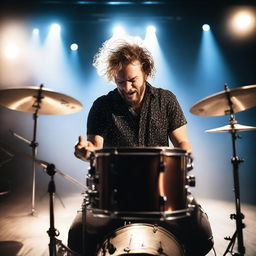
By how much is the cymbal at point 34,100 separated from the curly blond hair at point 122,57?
59 centimetres

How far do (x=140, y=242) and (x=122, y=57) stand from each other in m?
1.50

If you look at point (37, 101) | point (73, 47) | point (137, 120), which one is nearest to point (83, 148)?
point (37, 101)

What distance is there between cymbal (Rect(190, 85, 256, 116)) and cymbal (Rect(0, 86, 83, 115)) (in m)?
0.81

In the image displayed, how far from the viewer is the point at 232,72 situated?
5.63 metres

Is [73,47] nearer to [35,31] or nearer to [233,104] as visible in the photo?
[35,31]

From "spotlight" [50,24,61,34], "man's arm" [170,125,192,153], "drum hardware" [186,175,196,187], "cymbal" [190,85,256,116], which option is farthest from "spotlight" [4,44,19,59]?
"drum hardware" [186,175,196,187]

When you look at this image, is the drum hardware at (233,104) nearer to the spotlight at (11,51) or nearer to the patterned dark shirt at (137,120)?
Result: the patterned dark shirt at (137,120)

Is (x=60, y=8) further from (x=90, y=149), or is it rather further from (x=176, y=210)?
(x=176, y=210)

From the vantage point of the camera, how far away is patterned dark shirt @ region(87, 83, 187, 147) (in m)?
2.24

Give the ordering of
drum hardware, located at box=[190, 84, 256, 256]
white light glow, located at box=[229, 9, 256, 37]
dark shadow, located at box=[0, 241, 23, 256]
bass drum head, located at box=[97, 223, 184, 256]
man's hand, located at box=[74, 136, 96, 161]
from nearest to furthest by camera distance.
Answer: bass drum head, located at box=[97, 223, 184, 256], man's hand, located at box=[74, 136, 96, 161], drum hardware, located at box=[190, 84, 256, 256], dark shadow, located at box=[0, 241, 23, 256], white light glow, located at box=[229, 9, 256, 37]

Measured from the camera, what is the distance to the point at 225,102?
1.91 meters

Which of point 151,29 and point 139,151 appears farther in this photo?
point 151,29

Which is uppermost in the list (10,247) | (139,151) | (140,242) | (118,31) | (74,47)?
(118,31)

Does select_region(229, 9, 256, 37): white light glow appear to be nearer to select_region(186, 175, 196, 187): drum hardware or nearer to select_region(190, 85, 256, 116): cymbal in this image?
select_region(190, 85, 256, 116): cymbal
